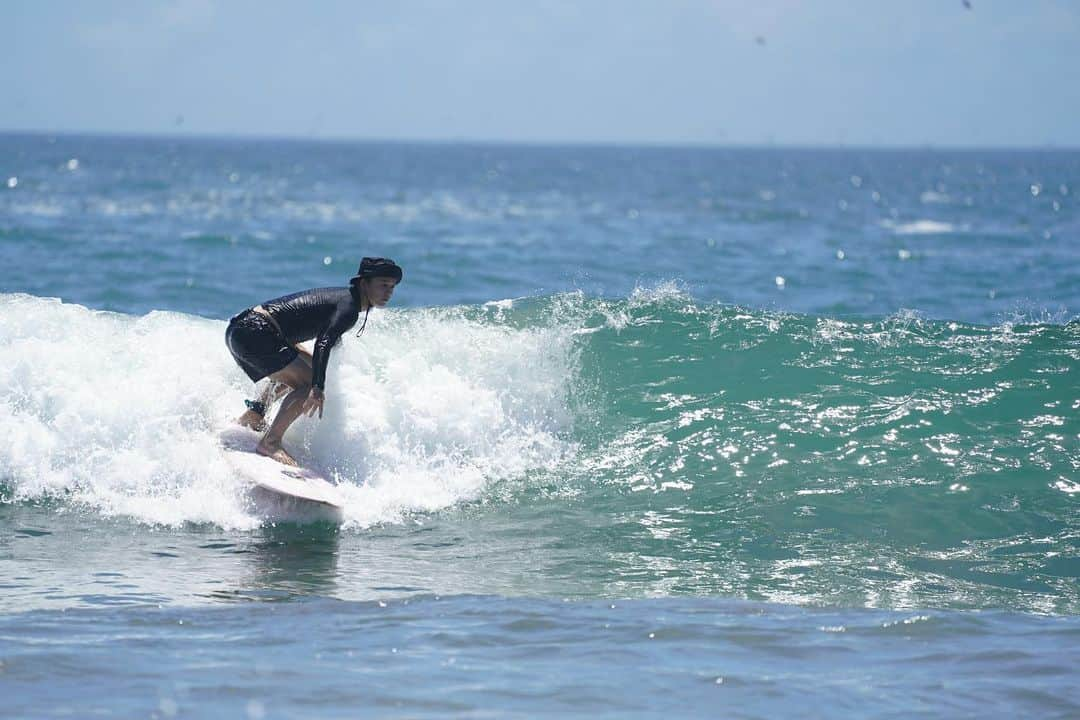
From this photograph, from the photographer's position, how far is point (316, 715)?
4961mm

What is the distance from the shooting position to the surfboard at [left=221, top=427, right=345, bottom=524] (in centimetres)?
802

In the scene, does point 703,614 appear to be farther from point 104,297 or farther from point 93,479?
point 104,297

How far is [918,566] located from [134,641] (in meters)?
4.66

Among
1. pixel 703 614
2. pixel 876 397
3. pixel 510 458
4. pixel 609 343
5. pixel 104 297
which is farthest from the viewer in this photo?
pixel 104 297

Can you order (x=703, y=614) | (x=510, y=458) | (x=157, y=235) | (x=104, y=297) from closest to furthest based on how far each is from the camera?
1. (x=703, y=614)
2. (x=510, y=458)
3. (x=104, y=297)
4. (x=157, y=235)


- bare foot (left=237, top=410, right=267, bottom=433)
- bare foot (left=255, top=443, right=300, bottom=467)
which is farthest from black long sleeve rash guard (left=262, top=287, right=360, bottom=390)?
bare foot (left=237, top=410, right=267, bottom=433)

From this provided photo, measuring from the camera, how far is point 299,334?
8.27 metres

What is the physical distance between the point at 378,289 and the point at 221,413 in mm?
1915

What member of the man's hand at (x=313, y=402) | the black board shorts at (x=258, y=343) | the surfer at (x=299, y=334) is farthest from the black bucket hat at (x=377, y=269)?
the man's hand at (x=313, y=402)

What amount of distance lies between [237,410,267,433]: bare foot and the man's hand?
0.56 meters

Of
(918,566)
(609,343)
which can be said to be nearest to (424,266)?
(609,343)

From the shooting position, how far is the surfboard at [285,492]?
8.02 m

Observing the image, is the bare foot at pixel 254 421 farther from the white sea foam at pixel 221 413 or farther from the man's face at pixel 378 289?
the man's face at pixel 378 289

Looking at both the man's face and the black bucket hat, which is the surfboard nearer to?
the man's face
